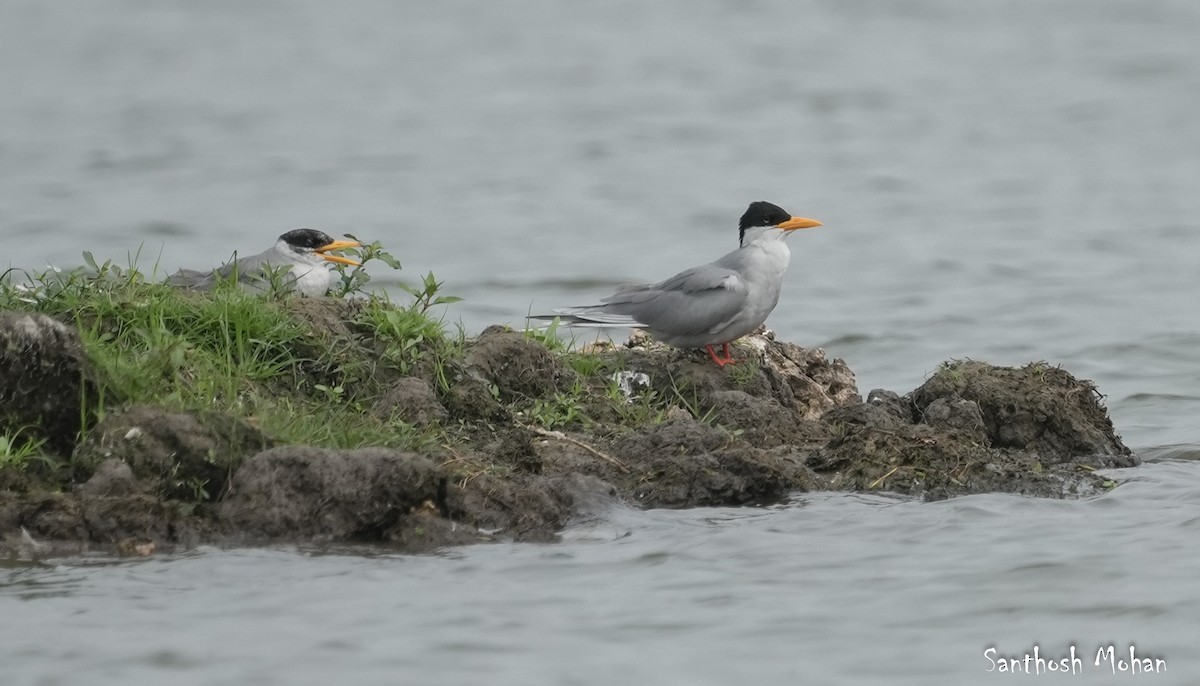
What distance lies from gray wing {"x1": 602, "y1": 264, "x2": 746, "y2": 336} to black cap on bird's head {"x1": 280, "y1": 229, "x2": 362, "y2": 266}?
144cm

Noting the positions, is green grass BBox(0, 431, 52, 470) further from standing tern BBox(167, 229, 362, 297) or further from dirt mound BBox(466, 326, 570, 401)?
dirt mound BBox(466, 326, 570, 401)

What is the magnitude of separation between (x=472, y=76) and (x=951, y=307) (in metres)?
14.2

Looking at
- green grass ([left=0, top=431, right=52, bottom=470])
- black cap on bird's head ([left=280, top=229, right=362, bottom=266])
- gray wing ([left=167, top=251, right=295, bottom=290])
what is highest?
black cap on bird's head ([left=280, top=229, right=362, bottom=266])

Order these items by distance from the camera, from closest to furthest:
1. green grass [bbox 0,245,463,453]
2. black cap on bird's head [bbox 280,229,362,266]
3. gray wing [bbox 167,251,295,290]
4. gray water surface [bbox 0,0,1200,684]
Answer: gray water surface [bbox 0,0,1200,684] → green grass [bbox 0,245,463,453] → gray wing [bbox 167,251,295,290] → black cap on bird's head [bbox 280,229,362,266]

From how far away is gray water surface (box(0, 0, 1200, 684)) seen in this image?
6.12 meters

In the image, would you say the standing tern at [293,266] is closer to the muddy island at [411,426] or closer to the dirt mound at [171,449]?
the muddy island at [411,426]

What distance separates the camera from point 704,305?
28.3 ft

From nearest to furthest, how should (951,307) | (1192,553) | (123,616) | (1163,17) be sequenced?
(123,616), (1192,553), (951,307), (1163,17)

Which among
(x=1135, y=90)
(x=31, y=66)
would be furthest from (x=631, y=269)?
(x=31, y=66)

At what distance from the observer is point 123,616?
6051mm

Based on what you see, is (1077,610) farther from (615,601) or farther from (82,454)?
(82,454)

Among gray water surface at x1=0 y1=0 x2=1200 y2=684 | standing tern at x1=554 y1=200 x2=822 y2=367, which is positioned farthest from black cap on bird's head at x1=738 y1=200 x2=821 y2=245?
gray water surface at x1=0 y1=0 x2=1200 y2=684

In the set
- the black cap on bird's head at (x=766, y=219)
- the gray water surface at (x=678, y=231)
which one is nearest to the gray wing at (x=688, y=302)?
the black cap on bird's head at (x=766, y=219)

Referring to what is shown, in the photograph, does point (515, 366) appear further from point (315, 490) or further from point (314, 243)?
point (314, 243)
